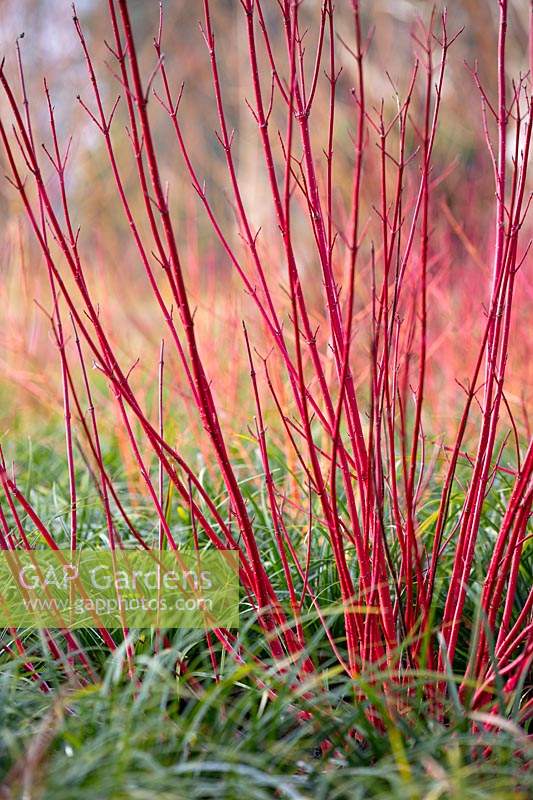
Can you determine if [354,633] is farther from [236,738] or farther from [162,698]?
[162,698]

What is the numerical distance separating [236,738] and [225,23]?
21.4 ft

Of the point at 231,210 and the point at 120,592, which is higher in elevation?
the point at 231,210

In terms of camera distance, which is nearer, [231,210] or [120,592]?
[120,592]

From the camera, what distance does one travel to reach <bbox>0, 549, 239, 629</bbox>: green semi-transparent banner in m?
1.92

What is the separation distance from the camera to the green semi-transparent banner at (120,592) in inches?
75.8

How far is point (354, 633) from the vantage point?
5.80 feet

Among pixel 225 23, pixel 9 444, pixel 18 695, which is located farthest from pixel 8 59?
pixel 18 695

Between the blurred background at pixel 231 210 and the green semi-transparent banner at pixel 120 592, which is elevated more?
the blurred background at pixel 231 210

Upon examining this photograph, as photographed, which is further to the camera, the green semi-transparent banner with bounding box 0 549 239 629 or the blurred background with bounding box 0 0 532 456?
the blurred background with bounding box 0 0 532 456

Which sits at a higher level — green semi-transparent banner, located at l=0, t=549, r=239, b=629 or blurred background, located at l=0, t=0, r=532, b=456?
blurred background, located at l=0, t=0, r=532, b=456

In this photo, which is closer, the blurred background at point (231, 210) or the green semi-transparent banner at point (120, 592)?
the green semi-transparent banner at point (120, 592)

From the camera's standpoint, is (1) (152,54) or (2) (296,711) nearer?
(2) (296,711)

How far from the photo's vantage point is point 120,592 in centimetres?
198

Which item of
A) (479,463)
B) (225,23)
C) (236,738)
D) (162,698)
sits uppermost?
(225,23)
